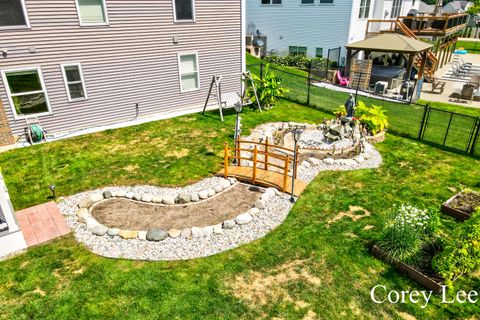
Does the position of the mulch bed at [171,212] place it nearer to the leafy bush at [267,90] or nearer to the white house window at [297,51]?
the leafy bush at [267,90]

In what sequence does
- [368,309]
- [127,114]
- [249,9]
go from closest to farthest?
[368,309], [127,114], [249,9]

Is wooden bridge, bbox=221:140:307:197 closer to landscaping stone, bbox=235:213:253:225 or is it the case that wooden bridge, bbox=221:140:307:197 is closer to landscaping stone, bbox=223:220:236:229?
landscaping stone, bbox=235:213:253:225

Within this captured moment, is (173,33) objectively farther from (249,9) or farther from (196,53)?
(249,9)

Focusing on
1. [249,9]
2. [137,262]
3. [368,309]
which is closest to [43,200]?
[137,262]

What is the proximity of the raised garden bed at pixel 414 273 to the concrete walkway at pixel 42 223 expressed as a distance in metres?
6.96

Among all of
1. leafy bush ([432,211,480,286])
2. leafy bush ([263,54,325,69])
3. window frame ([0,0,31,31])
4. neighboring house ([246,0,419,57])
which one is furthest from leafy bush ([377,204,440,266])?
neighboring house ([246,0,419,57])

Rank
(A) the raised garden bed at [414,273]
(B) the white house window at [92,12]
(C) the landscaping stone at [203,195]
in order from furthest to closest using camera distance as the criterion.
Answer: (B) the white house window at [92,12], (C) the landscaping stone at [203,195], (A) the raised garden bed at [414,273]

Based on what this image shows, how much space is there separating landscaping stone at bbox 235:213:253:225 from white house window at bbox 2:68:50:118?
8.95m

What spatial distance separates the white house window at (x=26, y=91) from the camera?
11.3m

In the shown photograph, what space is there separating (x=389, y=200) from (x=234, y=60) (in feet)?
36.0

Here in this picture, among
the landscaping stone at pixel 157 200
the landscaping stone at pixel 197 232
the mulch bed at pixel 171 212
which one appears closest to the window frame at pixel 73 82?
the mulch bed at pixel 171 212

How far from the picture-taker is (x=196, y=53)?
15.2m

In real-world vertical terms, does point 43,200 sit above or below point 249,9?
below

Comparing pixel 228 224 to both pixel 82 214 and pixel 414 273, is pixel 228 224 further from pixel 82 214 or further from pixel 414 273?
pixel 414 273
